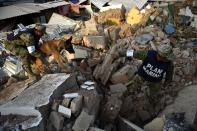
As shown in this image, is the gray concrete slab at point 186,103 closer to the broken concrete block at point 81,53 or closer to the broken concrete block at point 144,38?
the broken concrete block at point 144,38

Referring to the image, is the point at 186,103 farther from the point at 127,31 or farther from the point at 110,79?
the point at 127,31

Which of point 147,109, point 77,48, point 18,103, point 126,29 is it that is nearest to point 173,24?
point 126,29

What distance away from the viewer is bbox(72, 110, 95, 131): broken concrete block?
6.25m

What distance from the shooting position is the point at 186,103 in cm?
844

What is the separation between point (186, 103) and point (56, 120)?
348cm

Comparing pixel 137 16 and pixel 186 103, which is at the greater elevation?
pixel 137 16

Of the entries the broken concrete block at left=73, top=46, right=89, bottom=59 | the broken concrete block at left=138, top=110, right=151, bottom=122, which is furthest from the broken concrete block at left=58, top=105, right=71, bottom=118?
the broken concrete block at left=73, top=46, right=89, bottom=59

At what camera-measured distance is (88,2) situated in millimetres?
15539

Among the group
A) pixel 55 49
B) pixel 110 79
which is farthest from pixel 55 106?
pixel 55 49

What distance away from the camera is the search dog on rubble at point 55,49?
920 cm

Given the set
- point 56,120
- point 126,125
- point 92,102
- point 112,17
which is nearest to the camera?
point 56,120

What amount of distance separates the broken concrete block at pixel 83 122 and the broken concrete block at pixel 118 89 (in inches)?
68.1

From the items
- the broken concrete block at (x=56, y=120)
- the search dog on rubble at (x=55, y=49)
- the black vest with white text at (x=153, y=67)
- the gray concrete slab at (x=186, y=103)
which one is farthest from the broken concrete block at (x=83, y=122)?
the search dog on rubble at (x=55, y=49)

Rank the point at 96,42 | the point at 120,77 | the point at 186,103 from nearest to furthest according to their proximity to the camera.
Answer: the point at 186,103, the point at 120,77, the point at 96,42
